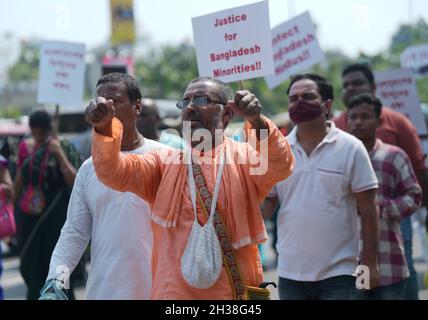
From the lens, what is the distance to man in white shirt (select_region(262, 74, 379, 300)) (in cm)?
561

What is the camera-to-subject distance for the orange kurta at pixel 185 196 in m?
4.12

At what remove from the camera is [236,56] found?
4863 mm

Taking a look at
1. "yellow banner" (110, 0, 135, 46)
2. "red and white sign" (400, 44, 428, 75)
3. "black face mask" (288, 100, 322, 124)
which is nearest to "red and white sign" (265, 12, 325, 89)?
"black face mask" (288, 100, 322, 124)

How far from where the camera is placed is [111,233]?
4789 mm

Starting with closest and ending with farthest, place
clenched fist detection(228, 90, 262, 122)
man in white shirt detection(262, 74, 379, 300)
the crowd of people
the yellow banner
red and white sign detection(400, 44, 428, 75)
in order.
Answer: clenched fist detection(228, 90, 262, 122)
the crowd of people
man in white shirt detection(262, 74, 379, 300)
red and white sign detection(400, 44, 428, 75)
the yellow banner

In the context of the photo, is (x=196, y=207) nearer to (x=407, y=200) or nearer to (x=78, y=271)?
(x=407, y=200)

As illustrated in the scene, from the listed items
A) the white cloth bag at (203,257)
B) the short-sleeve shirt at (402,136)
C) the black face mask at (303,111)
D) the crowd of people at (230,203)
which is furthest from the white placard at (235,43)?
the short-sleeve shirt at (402,136)

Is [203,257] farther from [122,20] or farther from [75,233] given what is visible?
[122,20]

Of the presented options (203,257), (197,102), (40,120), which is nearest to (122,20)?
(40,120)

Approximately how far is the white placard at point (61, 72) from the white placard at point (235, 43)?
4316 millimetres

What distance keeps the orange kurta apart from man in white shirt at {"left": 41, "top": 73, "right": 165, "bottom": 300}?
1.45 feet

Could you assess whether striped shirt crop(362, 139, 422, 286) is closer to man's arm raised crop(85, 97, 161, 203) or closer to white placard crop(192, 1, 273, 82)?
white placard crop(192, 1, 273, 82)

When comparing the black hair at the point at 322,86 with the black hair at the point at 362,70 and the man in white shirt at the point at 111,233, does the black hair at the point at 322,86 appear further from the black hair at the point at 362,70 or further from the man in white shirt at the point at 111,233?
the black hair at the point at 362,70
